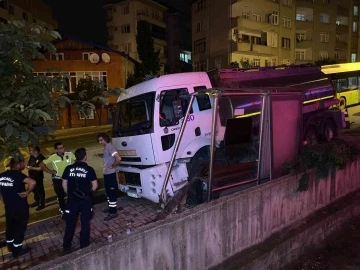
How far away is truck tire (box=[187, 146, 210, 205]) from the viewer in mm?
5863

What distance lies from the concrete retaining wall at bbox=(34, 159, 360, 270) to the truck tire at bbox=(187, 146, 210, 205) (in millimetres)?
1343

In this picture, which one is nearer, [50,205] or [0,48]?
[0,48]

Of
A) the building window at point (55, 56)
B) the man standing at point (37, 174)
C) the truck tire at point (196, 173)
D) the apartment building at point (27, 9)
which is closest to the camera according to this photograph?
the building window at point (55, 56)

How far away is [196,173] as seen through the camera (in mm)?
6312

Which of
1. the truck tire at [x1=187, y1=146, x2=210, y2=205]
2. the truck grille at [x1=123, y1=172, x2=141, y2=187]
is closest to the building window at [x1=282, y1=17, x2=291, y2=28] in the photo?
the truck tire at [x1=187, y1=146, x2=210, y2=205]

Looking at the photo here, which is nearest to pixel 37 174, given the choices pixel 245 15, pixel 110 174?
pixel 110 174

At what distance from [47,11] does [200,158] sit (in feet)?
154

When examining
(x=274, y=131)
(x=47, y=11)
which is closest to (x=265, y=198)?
(x=274, y=131)

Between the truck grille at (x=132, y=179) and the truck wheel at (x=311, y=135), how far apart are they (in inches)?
234

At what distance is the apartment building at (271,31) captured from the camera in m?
31.0

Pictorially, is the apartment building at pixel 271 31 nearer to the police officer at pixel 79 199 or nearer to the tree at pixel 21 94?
the police officer at pixel 79 199

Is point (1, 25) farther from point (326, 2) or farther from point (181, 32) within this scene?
point (181, 32)

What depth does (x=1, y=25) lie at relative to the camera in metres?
2.69

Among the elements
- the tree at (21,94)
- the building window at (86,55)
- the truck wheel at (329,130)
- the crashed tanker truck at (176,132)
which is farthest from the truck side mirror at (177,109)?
the building window at (86,55)
